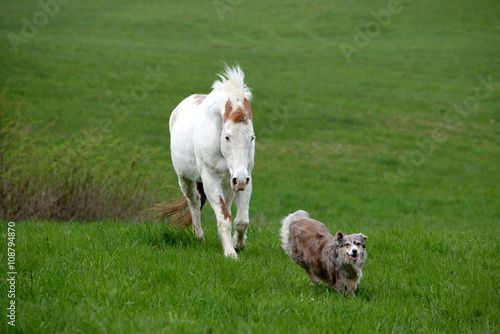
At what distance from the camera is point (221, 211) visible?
766 cm

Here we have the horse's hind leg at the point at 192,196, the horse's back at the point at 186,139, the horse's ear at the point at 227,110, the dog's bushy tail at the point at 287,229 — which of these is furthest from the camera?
the horse's hind leg at the point at 192,196

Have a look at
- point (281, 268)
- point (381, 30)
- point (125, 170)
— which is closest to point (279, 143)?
point (125, 170)

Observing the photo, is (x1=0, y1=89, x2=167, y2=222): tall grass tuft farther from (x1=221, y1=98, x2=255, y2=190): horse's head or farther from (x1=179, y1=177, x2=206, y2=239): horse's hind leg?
(x1=221, y1=98, x2=255, y2=190): horse's head

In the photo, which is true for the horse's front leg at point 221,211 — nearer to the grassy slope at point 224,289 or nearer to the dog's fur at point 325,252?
the grassy slope at point 224,289

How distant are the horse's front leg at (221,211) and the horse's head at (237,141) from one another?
0.63m

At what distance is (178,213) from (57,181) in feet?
11.2

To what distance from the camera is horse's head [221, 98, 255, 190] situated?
277 inches

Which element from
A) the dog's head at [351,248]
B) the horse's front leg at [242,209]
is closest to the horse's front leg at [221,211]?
the horse's front leg at [242,209]

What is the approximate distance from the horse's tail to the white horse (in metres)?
0.22

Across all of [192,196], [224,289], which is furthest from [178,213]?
[224,289]

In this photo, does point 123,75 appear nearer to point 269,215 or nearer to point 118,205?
point 269,215

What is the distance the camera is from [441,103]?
32.7m

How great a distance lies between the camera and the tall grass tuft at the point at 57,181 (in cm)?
1173

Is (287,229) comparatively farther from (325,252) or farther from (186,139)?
(186,139)
